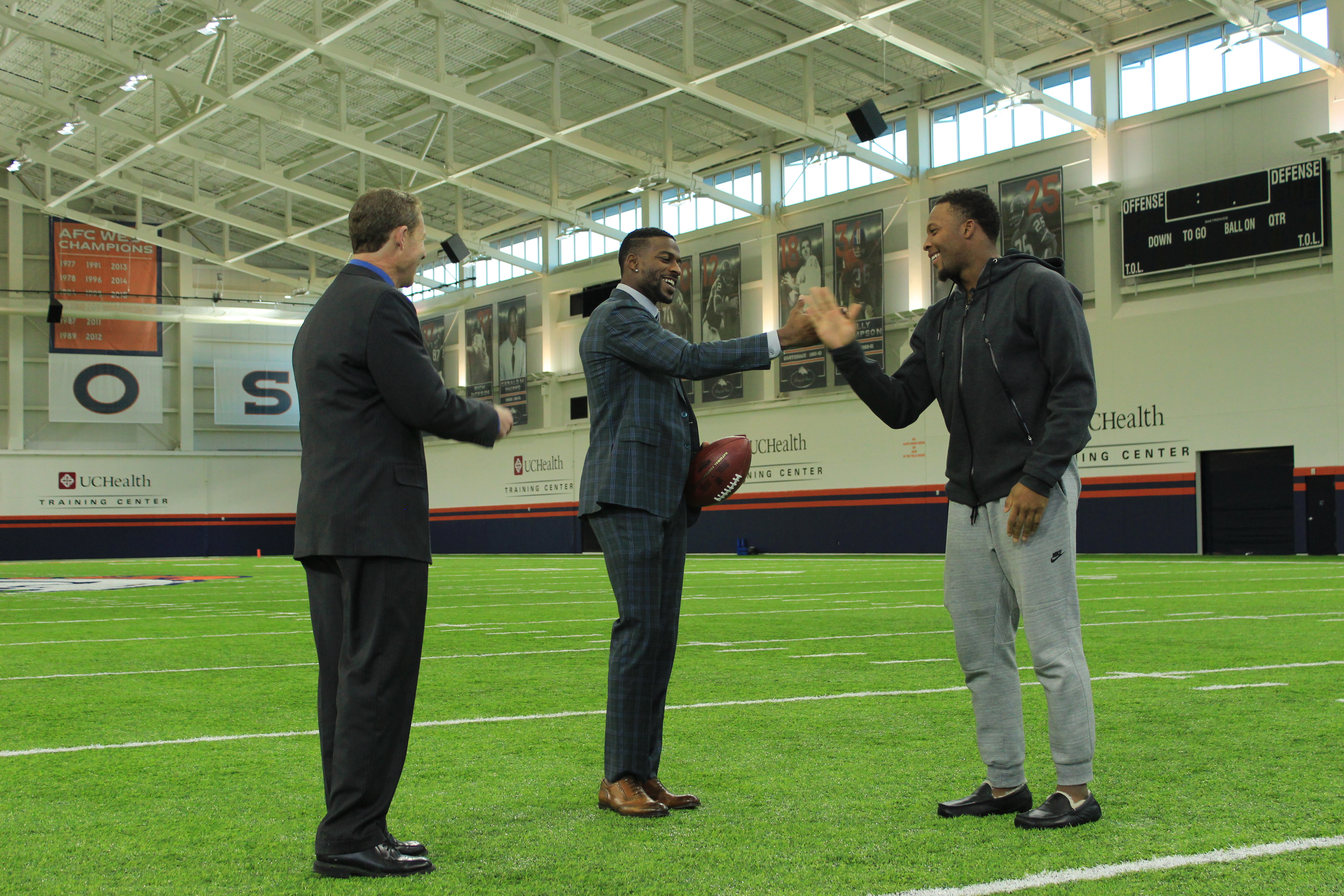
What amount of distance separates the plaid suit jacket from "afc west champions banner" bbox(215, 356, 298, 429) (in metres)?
41.3

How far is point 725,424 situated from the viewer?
33.4 metres

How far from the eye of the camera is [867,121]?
2488cm

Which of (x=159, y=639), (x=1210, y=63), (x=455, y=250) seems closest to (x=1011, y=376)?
(x=159, y=639)

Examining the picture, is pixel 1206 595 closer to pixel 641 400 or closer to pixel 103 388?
pixel 641 400

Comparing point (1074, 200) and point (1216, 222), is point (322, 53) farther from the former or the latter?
point (1216, 222)

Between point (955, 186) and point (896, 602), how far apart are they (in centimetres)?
1862

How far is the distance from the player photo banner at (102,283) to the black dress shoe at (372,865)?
4086cm

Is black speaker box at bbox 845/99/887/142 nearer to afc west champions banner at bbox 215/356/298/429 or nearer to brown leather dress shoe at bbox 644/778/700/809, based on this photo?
brown leather dress shoe at bbox 644/778/700/809

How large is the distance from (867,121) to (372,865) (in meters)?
23.6

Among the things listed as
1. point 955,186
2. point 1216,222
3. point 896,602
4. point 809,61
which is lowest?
point 896,602

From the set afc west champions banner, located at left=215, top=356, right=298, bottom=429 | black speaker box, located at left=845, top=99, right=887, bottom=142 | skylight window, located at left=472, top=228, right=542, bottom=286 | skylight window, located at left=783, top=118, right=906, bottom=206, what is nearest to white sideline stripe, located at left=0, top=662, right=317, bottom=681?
black speaker box, located at left=845, top=99, right=887, bottom=142

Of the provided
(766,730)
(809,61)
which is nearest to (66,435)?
(809,61)

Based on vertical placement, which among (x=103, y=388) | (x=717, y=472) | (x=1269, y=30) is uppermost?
(x=1269, y=30)

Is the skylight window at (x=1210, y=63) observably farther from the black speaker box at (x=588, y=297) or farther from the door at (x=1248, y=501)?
the black speaker box at (x=588, y=297)
